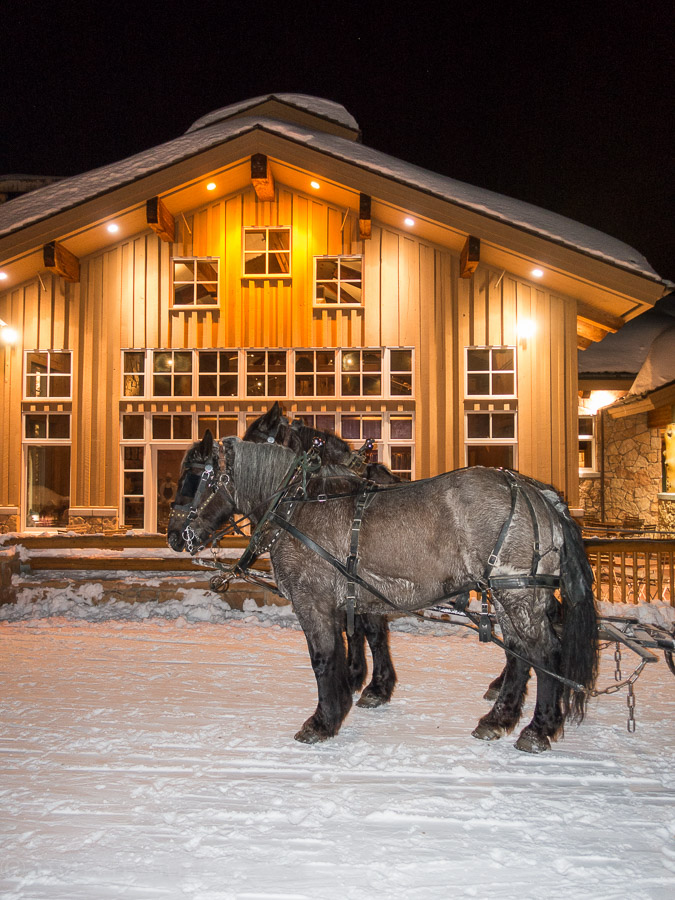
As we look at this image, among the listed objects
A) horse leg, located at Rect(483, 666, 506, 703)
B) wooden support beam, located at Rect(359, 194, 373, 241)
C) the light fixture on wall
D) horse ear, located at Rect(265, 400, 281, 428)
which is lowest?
horse leg, located at Rect(483, 666, 506, 703)

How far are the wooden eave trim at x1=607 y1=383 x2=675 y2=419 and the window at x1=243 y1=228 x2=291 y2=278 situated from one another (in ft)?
25.4

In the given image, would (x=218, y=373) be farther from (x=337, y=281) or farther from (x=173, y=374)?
(x=337, y=281)

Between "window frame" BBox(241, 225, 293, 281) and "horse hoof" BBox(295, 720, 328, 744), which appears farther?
"window frame" BBox(241, 225, 293, 281)

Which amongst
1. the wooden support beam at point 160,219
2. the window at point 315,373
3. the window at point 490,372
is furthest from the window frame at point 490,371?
the wooden support beam at point 160,219

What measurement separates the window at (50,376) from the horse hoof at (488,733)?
9.91m

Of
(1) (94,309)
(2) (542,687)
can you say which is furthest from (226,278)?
(2) (542,687)

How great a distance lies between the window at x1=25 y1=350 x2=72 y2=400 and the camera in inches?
442

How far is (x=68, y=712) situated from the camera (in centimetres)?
430

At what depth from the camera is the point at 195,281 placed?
1112 centimetres

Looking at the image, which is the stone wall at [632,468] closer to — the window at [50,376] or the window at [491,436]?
the window at [491,436]

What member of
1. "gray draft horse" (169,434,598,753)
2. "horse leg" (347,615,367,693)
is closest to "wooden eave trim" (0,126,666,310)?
"gray draft horse" (169,434,598,753)

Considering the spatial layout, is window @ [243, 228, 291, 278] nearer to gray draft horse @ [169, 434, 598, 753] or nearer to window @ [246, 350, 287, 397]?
window @ [246, 350, 287, 397]

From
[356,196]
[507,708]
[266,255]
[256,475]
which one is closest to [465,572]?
[507,708]

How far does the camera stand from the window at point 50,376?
11.2 metres
